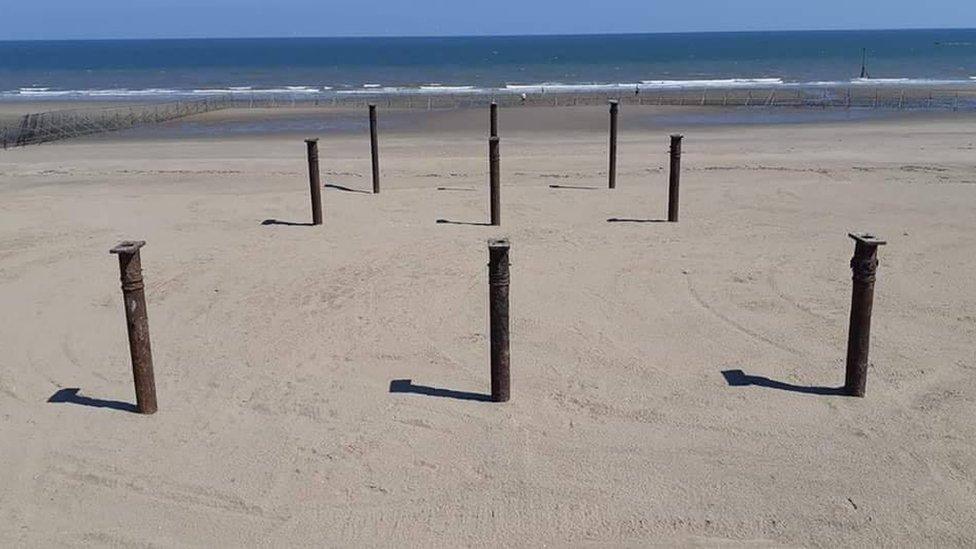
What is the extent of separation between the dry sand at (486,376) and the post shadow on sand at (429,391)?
8 centimetres

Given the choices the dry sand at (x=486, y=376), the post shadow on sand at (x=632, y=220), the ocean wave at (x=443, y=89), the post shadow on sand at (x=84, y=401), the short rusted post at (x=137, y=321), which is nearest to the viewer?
the dry sand at (x=486, y=376)

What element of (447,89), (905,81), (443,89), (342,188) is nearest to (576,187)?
(342,188)

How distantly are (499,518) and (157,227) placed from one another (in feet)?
28.3

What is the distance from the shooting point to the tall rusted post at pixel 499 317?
5.59 metres

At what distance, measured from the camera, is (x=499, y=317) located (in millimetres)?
5762

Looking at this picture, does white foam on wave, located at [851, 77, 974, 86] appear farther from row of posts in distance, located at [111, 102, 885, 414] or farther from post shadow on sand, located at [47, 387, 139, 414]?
post shadow on sand, located at [47, 387, 139, 414]

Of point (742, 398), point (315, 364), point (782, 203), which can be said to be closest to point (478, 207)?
point (782, 203)

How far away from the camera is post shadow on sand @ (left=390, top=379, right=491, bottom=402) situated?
6.08m

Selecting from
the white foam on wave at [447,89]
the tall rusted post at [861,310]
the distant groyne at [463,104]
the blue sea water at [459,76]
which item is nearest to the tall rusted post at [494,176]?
the tall rusted post at [861,310]

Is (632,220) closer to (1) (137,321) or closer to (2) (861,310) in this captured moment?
(2) (861,310)

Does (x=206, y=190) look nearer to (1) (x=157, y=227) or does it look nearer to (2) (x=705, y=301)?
(1) (x=157, y=227)

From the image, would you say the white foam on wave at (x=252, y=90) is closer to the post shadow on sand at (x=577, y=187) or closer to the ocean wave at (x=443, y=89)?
the ocean wave at (x=443, y=89)

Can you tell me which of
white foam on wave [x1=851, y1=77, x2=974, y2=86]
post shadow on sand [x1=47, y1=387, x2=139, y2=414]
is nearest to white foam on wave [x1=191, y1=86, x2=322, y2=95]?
white foam on wave [x1=851, y1=77, x2=974, y2=86]

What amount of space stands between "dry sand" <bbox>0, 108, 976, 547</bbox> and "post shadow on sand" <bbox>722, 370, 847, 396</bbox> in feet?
0.14
